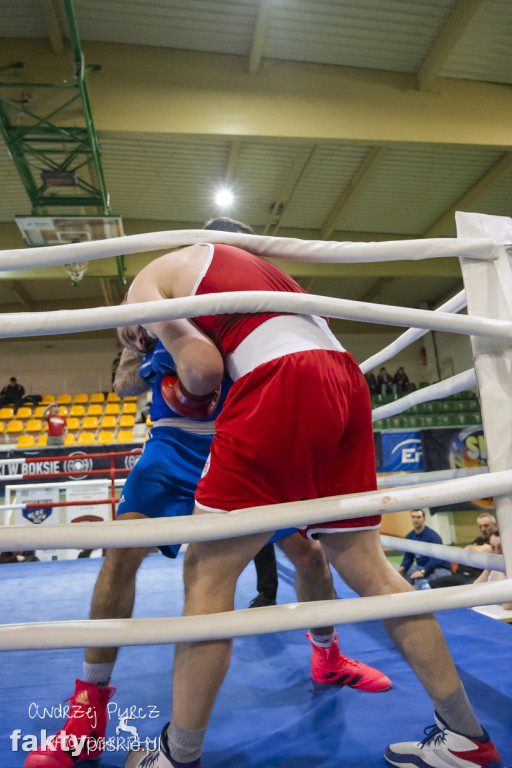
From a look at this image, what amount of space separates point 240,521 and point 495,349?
20.0 inches

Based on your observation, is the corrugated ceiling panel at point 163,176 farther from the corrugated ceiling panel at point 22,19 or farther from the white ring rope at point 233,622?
the white ring rope at point 233,622

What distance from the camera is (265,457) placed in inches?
32.2

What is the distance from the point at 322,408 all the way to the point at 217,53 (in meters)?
5.89

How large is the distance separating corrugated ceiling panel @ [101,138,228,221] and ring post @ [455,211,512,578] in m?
6.51

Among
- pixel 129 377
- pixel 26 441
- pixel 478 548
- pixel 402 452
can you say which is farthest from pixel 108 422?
pixel 129 377

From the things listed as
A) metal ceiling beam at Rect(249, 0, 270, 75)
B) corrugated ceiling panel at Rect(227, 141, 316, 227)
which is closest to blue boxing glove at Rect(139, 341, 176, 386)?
metal ceiling beam at Rect(249, 0, 270, 75)

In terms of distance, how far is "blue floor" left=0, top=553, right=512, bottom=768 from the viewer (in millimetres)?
1006

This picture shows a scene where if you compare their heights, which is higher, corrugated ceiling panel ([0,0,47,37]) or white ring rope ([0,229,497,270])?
corrugated ceiling panel ([0,0,47,37])

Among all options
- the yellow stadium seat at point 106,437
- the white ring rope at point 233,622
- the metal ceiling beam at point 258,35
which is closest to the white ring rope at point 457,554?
the white ring rope at point 233,622

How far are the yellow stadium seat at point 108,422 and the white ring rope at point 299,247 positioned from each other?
9.20 meters

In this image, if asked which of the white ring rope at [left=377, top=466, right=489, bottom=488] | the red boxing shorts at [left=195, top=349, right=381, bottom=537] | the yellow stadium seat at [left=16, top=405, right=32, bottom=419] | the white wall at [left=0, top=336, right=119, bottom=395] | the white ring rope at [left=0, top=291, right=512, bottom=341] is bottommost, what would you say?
the white ring rope at [left=377, top=466, right=489, bottom=488]

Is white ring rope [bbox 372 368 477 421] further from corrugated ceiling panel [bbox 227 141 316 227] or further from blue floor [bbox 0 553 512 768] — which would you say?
corrugated ceiling panel [bbox 227 141 316 227]

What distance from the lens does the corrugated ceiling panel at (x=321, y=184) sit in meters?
7.13

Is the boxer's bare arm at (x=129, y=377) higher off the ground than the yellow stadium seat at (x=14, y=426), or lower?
lower
